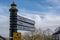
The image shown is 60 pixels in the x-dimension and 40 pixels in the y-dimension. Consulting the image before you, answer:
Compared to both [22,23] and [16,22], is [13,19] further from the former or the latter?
[22,23]

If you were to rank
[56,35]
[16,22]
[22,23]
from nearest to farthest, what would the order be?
[16,22] → [22,23] → [56,35]

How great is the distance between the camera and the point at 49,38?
219 ft

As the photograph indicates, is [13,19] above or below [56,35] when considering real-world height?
above

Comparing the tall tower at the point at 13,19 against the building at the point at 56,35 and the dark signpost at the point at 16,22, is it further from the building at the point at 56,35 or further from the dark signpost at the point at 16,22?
the building at the point at 56,35

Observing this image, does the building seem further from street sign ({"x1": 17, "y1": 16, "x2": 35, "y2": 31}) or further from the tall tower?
the tall tower

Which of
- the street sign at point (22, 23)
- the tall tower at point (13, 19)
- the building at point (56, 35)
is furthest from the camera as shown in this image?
the building at point (56, 35)

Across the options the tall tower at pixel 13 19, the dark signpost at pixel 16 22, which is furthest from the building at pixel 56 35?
the tall tower at pixel 13 19

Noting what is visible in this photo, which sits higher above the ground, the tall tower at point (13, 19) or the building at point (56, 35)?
the tall tower at point (13, 19)

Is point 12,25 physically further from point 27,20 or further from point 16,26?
point 27,20

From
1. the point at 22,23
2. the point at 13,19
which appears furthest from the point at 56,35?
the point at 13,19

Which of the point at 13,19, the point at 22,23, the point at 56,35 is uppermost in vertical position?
the point at 13,19

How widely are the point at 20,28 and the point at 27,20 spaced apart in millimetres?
802

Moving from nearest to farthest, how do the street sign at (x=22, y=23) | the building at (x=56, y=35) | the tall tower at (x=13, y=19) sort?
the tall tower at (x=13, y=19)
the street sign at (x=22, y=23)
the building at (x=56, y=35)

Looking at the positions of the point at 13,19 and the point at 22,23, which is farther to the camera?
the point at 22,23
